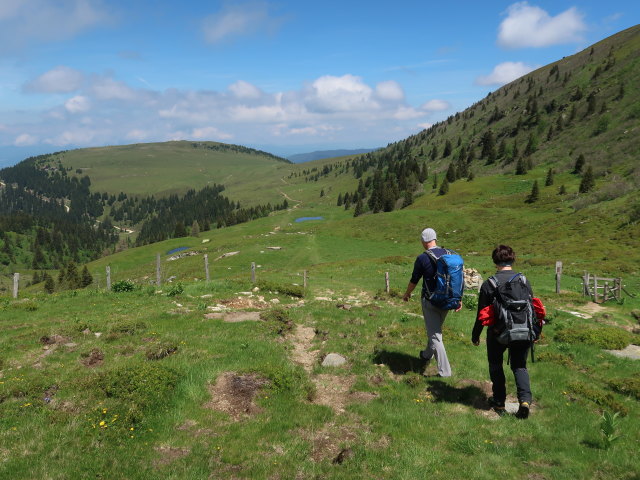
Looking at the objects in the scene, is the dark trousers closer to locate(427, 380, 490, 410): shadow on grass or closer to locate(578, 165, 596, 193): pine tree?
locate(427, 380, 490, 410): shadow on grass

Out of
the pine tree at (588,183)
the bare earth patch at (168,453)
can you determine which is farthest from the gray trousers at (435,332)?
the pine tree at (588,183)

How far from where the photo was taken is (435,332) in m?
10.2

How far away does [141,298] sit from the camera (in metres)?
21.1

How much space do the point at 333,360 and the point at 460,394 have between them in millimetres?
4002

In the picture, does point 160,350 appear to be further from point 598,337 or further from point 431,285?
point 598,337

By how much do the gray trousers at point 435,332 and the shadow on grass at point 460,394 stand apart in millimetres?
415

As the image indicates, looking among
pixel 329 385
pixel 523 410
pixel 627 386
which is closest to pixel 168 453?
pixel 329 385

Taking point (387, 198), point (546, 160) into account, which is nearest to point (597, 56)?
point (546, 160)

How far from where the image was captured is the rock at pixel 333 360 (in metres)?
11.6

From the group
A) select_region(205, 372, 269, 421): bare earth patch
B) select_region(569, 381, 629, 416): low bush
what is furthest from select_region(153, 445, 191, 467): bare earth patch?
select_region(569, 381, 629, 416): low bush

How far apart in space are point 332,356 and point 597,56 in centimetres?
21704

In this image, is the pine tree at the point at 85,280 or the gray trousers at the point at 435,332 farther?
the pine tree at the point at 85,280

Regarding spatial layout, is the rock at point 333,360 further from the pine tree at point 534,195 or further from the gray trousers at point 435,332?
the pine tree at point 534,195

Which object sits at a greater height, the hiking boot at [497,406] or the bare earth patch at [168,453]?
the bare earth patch at [168,453]
